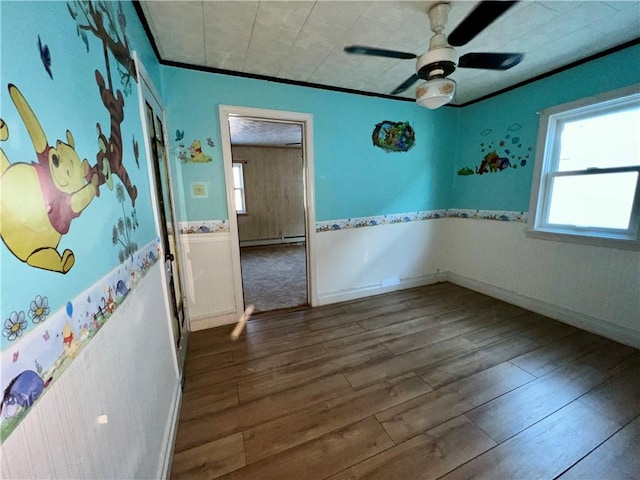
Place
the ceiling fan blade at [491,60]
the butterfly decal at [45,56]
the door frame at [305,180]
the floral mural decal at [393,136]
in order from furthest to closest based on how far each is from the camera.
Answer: the floral mural decal at [393,136]
the door frame at [305,180]
the ceiling fan blade at [491,60]
the butterfly decal at [45,56]

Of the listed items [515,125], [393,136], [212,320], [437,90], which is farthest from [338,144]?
[212,320]

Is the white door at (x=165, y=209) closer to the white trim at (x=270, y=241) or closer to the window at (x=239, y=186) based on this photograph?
the window at (x=239, y=186)

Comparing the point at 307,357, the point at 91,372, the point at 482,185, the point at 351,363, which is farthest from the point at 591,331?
the point at 91,372

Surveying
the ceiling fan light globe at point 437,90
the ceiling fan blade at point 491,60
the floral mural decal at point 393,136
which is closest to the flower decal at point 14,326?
the ceiling fan light globe at point 437,90

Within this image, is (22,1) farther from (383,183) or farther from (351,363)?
(383,183)

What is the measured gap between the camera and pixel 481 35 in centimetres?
176

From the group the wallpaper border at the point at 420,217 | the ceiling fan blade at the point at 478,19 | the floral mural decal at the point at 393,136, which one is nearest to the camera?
the ceiling fan blade at the point at 478,19

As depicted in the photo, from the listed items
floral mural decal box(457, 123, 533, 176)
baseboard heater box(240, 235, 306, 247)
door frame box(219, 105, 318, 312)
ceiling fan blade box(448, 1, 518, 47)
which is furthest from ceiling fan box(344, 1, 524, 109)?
baseboard heater box(240, 235, 306, 247)

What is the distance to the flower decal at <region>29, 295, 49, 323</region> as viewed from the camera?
1.64ft

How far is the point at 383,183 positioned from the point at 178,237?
231 centimetres

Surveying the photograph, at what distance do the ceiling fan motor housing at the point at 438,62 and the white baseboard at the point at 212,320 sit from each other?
8.68 ft

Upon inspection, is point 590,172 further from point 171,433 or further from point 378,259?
point 171,433

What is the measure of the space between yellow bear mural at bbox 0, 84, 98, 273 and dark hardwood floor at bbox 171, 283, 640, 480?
4.13 ft

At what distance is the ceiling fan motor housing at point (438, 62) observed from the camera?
1.51 m
